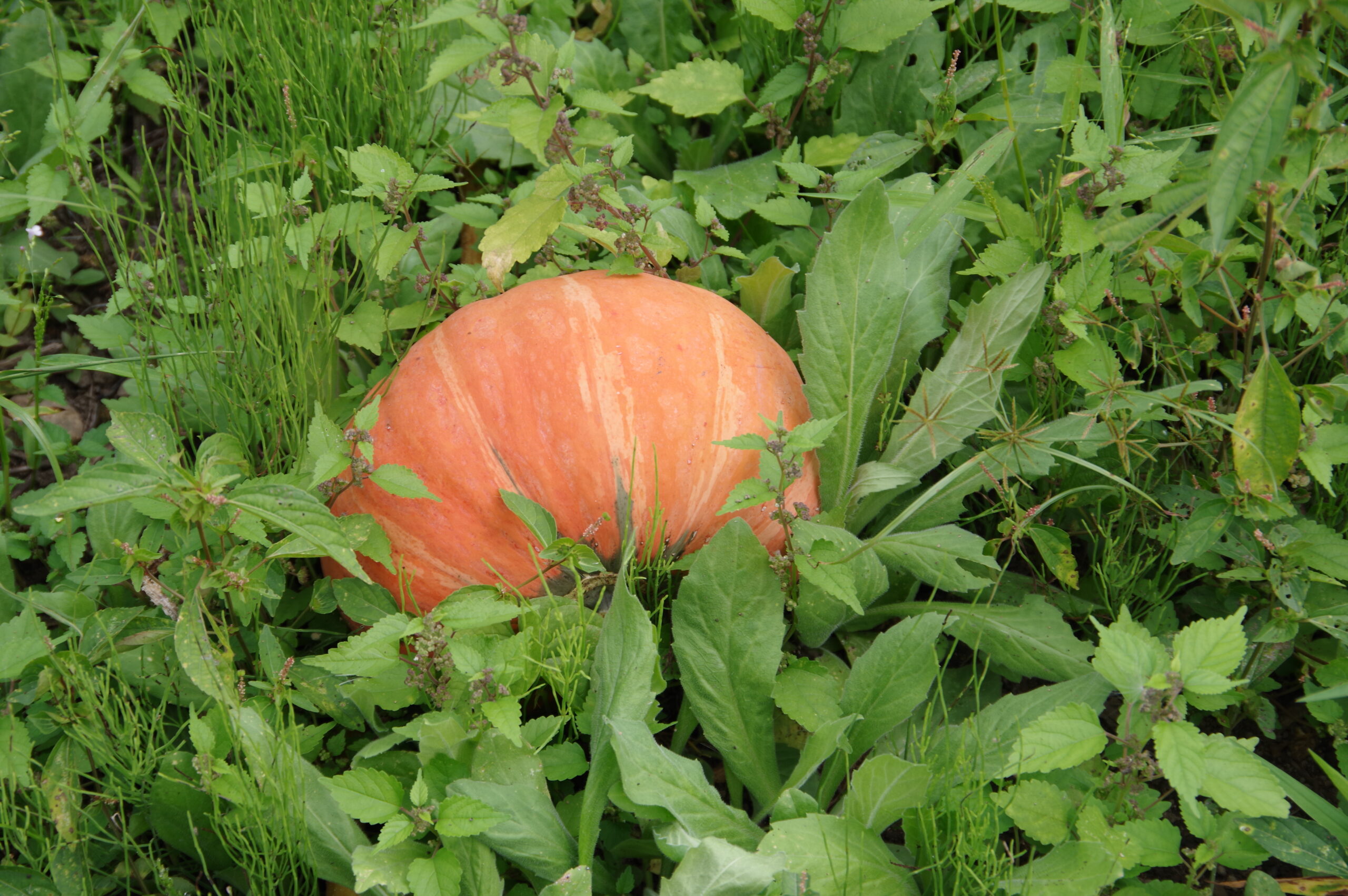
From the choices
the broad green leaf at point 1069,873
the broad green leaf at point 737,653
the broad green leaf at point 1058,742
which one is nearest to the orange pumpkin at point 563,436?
the broad green leaf at point 737,653

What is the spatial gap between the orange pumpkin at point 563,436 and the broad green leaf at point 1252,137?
2.97 ft

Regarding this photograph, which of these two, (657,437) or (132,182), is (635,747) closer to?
(657,437)

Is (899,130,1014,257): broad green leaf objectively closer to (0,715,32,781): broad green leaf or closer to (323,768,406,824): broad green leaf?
(323,768,406,824): broad green leaf

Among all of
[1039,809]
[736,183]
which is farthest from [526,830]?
[736,183]

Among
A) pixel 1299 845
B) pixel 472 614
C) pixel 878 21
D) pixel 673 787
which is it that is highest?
pixel 878 21

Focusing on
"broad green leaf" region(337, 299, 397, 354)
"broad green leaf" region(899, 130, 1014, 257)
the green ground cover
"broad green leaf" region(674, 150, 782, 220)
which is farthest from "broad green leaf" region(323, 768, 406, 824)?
"broad green leaf" region(674, 150, 782, 220)

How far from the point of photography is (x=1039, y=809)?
1.55 m

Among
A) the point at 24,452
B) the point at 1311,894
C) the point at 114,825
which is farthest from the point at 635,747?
the point at 24,452

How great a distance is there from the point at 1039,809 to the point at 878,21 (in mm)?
1772

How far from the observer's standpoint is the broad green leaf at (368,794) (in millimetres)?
1518

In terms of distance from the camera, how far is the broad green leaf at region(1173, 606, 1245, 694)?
1.46 m

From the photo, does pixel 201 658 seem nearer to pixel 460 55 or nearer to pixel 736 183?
pixel 460 55

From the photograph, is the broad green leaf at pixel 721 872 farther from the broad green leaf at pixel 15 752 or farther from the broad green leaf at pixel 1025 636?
the broad green leaf at pixel 15 752

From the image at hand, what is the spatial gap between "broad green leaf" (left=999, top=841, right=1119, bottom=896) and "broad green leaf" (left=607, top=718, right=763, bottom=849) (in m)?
0.42
